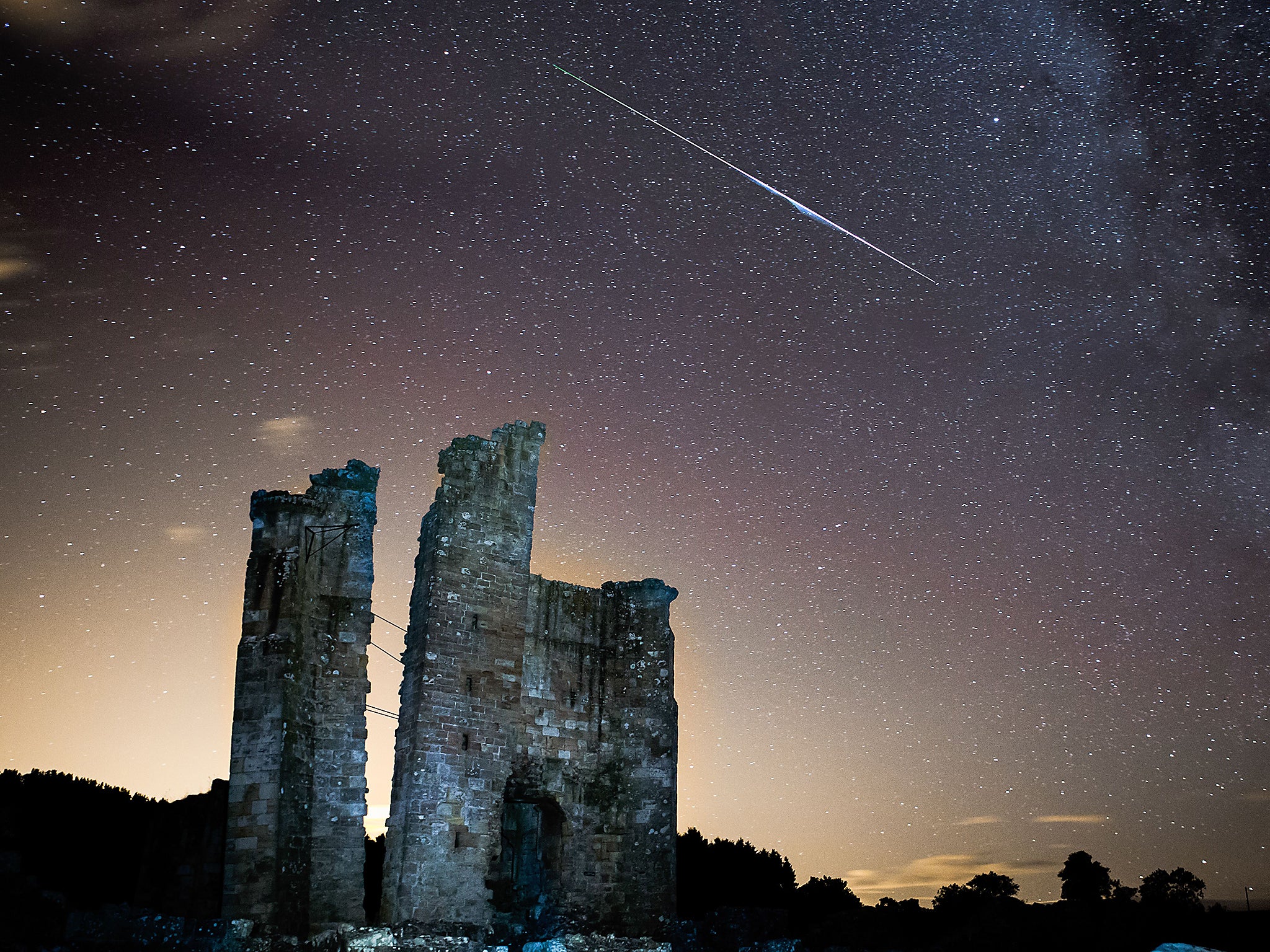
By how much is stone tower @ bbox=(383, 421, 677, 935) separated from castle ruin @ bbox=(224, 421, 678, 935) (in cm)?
4

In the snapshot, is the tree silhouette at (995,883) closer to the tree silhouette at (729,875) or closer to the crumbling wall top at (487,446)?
the tree silhouette at (729,875)

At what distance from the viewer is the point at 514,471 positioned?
922 inches

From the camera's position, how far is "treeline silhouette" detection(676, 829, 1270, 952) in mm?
20484

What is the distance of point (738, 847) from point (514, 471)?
1170 inches

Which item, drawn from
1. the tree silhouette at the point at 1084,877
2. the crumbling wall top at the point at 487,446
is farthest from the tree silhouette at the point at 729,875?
the crumbling wall top at the point at 487,446

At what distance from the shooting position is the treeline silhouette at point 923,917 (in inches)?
806

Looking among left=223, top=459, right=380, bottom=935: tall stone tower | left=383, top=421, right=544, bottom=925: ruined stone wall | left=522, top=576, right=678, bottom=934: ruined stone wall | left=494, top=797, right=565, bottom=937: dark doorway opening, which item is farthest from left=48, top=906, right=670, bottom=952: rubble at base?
left=522, top=576, right=678, bottom=934: ruined stone wall

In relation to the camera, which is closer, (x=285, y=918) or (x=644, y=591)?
(x=285, y=918)

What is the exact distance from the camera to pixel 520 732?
22391 millimetres

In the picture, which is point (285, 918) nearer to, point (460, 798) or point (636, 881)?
point (460, 798)

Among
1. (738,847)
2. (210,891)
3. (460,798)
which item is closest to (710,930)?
(460,798)

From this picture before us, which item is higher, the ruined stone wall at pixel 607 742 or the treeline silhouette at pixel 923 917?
the ruined stone wall at pixel 607 742

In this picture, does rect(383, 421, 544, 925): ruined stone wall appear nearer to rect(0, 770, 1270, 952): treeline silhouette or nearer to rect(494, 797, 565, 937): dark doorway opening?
rect(494, 797, 565, 937): dark doorway opening

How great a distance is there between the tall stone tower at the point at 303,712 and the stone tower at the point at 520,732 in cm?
111
